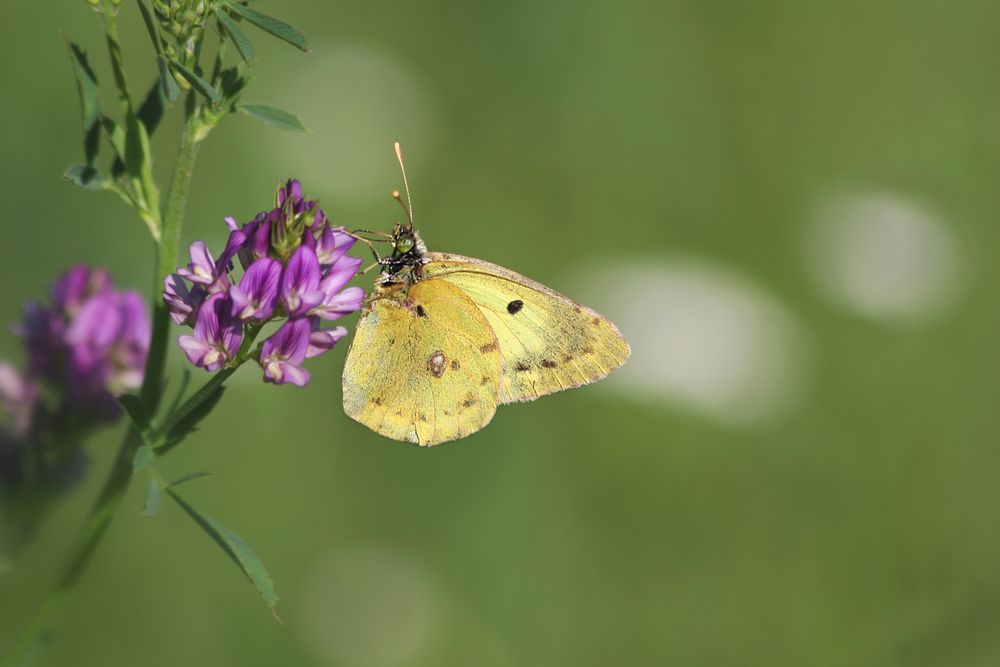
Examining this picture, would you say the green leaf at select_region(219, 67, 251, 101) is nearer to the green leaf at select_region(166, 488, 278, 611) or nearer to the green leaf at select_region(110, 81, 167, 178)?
the green leaf at select_region(110, 81, 167, 178)

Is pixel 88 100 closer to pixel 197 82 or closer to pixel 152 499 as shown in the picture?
pixel 197 82

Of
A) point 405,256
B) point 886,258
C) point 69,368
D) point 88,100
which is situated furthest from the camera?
point 886,258

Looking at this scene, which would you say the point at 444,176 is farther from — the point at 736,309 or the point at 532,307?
the point at 532,307

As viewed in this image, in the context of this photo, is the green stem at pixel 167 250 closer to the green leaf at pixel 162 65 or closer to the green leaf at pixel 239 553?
the green leaf at pixel 162 65

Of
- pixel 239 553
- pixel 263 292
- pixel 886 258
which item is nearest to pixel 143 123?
pixel 263 292

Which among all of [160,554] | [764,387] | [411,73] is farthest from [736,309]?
[160,554]

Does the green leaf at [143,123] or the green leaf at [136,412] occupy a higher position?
the green leaf at [143,123]

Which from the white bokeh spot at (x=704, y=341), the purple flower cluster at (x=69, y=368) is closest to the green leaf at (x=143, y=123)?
the purple flower cluster at (x=69, y=368)
